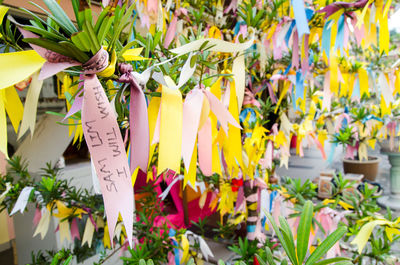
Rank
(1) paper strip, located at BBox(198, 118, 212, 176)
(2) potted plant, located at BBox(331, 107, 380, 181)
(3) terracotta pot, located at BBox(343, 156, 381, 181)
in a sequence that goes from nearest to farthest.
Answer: (1) paper strip, located at BBox(198, 118, 212, 176)
(2) potted plant, located at BBox(331, 107, 380, 181)
(3) terracotta pot, located at BBox(343, 156, 381, 181)

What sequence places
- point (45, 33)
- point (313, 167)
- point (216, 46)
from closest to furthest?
point (45, 33)
point (216, 46)
point (313, 167)

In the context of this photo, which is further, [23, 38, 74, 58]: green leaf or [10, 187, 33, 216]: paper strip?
[10, 187, 33, 216]: paper strip

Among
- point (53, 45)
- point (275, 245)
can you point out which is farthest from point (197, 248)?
point (53, 45)

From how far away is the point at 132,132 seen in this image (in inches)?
8.9

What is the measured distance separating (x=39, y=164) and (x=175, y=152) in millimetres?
1121

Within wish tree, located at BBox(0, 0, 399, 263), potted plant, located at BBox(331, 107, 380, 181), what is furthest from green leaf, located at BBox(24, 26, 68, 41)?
potted plant, located at BBox(331, 107, 380, 181)

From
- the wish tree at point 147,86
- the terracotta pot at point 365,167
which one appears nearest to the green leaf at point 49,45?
the wish tree at point 147,86

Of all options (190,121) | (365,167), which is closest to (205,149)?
(190,121)

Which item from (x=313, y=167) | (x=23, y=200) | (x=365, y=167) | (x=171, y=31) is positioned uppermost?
(x=171, y=31)

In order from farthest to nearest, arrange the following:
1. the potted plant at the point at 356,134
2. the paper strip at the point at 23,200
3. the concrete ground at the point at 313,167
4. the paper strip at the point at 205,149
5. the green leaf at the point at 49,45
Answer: the concrete ground at the point at 313,167 → the potted plant at the point at 356,134 → the paper strip at the point at 23,200 → the paper strip at the point at 205,149 → the green leaf at the point at 49,45

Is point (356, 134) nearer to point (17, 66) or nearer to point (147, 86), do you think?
point (147, 86)

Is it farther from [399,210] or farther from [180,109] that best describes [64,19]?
[399,210]

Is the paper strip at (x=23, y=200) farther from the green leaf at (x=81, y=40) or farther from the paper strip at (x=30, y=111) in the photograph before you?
the green leaf at (x=81, y=40)

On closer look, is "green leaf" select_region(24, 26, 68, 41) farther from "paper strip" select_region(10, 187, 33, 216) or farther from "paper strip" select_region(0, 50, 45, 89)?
"paper strip" select_region(10, 187, 33, 216)
